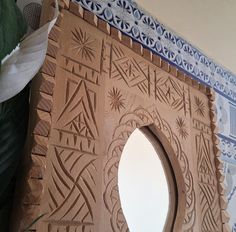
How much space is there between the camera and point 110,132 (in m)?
0.62

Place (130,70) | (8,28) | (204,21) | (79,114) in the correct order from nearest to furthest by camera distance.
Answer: (8,28) → (79,114) → (130,70) → (204,21)

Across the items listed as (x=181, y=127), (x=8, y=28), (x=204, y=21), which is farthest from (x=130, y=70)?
(x=204, y=21)

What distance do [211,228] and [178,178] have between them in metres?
0.15

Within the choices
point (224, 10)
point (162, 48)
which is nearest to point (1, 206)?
point (162, 48)

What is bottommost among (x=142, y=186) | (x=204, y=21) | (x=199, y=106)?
(x=142, y=186)

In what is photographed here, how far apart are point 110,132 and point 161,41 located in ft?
1.45

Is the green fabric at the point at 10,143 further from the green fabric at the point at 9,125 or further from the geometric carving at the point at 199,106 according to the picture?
the geometric carving at the point at 199,106

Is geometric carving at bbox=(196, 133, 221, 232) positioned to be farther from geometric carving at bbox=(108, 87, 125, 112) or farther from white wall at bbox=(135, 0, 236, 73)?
white wall at bbox=(135, 0, 236, 73)

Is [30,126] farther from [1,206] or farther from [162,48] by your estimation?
[162,48]

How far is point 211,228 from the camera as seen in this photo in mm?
765

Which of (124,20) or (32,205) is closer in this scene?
(32,205)

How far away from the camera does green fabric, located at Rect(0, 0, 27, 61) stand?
0.40 m

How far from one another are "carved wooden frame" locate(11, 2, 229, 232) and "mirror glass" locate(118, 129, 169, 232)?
3 cm

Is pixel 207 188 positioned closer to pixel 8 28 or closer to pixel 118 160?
pixel 118 160
